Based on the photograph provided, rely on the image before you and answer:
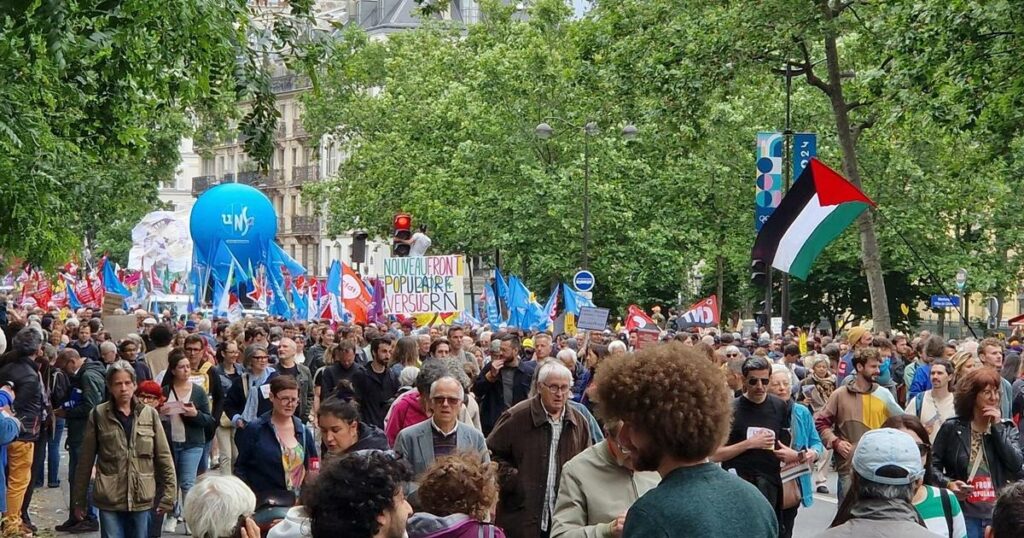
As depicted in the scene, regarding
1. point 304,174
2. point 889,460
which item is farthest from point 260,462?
point 304,174

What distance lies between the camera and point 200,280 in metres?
50.6

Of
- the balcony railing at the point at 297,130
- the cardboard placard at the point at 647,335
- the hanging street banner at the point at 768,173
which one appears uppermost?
the balcony railing at the point at 297,130

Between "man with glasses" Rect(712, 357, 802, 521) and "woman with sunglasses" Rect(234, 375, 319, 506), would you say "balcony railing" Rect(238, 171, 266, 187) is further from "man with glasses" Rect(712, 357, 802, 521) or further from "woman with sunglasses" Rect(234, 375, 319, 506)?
"woman with sunglasses" Rect(234, 375, 319, 506)

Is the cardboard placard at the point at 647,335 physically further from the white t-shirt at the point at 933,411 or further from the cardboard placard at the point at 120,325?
the white t-shirt at the point at 933,411

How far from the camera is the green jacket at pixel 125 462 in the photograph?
35.1 ft

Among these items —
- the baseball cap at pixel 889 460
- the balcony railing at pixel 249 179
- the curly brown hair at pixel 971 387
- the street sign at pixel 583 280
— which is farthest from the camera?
the balcony railing at pixel 249 179

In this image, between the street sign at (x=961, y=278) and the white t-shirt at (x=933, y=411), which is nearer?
the white t-shirt at (x=933, y=411)

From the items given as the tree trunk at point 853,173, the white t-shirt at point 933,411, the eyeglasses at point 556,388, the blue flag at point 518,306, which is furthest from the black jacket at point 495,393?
the blue flag at point 518,306

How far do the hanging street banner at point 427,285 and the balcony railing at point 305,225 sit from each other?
262ft

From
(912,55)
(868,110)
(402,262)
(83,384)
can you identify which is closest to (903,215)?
(868,110)

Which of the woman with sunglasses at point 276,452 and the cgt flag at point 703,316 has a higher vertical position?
the cgt flag at point 703,316

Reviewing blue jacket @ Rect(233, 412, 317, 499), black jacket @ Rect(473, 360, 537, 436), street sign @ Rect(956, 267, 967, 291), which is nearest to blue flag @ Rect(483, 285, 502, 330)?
street sign @ Rect(956, 267, 967, 291)

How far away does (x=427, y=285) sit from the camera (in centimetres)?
3191

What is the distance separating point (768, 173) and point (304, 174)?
82.9m
